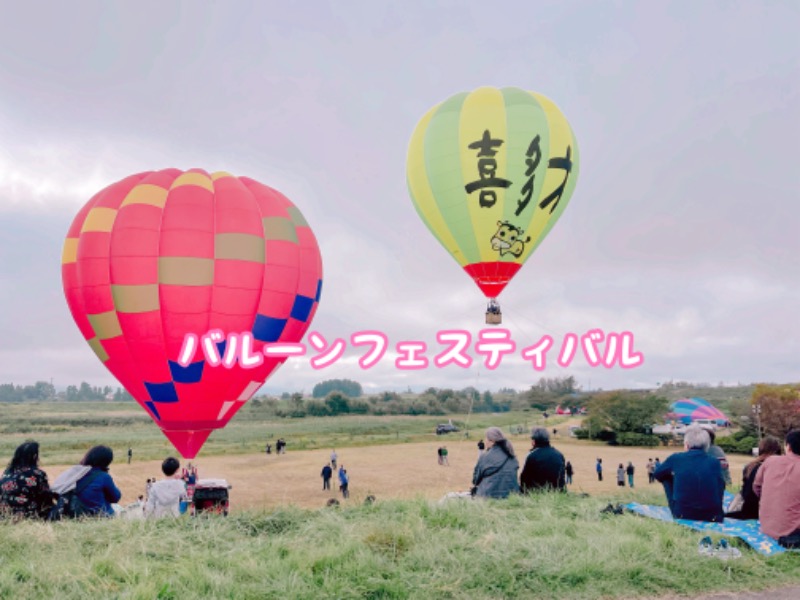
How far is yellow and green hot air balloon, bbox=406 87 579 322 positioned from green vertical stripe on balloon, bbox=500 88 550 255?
0.02 meters

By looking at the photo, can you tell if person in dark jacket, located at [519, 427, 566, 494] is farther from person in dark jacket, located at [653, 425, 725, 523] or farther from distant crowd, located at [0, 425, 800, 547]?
person in dark jacket, located at [653, 425, 725, 523]

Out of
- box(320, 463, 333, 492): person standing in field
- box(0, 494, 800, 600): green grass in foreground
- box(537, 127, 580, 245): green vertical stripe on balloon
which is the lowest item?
box(320, 463, 333, 492): person standing in field

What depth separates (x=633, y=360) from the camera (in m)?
15.1

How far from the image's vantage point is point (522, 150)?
14844mm

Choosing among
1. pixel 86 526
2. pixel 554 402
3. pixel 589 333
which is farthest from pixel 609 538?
pixel 554 402

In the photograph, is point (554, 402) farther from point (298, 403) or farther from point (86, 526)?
point (86, 526)

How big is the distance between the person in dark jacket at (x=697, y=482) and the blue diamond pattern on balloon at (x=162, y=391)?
36.6 feet

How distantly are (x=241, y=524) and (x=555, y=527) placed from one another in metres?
3.04

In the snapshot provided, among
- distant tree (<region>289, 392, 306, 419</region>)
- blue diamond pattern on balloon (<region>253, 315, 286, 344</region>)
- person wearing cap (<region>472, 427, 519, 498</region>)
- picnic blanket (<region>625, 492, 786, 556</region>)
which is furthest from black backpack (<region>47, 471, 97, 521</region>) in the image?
distant tree (<region>289, 392, 306, 419</region>)

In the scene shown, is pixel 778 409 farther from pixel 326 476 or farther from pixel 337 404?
pixel 337 404

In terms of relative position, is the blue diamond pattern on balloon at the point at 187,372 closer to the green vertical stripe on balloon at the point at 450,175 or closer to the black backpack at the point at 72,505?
the green vertical stripe on balloon at the point at 450,175

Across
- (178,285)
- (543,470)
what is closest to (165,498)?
(543,470)

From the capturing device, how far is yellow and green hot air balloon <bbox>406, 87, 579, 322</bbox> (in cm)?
1484

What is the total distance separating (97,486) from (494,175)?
10967 millimetres
